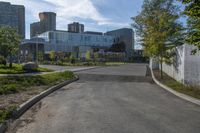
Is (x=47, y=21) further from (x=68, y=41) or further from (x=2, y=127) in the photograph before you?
(x=2, y=127)

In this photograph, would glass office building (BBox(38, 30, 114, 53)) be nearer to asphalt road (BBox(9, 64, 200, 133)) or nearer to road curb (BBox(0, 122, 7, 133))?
asphalt road (BBox(9, 64, 200, 133))

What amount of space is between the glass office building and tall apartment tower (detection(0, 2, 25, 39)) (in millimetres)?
12187

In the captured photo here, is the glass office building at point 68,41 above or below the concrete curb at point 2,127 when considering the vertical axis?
above

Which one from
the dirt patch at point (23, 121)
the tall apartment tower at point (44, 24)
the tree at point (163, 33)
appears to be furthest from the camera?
the tall apartment tower at point (44, 24)

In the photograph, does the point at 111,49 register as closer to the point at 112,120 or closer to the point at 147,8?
the point at 147,8

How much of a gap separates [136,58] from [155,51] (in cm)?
10462

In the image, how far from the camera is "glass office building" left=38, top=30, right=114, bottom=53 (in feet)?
415

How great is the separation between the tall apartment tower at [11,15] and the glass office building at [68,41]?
40.0 feet

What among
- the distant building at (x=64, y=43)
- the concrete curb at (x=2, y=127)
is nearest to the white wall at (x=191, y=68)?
the concrete curb at (x=2, y=127)

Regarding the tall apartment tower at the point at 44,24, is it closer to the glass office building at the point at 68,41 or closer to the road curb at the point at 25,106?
the glass office building at the point at 68,41

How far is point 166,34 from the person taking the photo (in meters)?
25.5

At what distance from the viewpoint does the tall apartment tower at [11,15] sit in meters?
107

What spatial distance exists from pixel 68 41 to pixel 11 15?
27.7 metres

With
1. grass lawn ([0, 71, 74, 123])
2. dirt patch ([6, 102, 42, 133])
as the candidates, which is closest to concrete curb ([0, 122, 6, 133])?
dirt patch ([6, 102, 42, 133])
